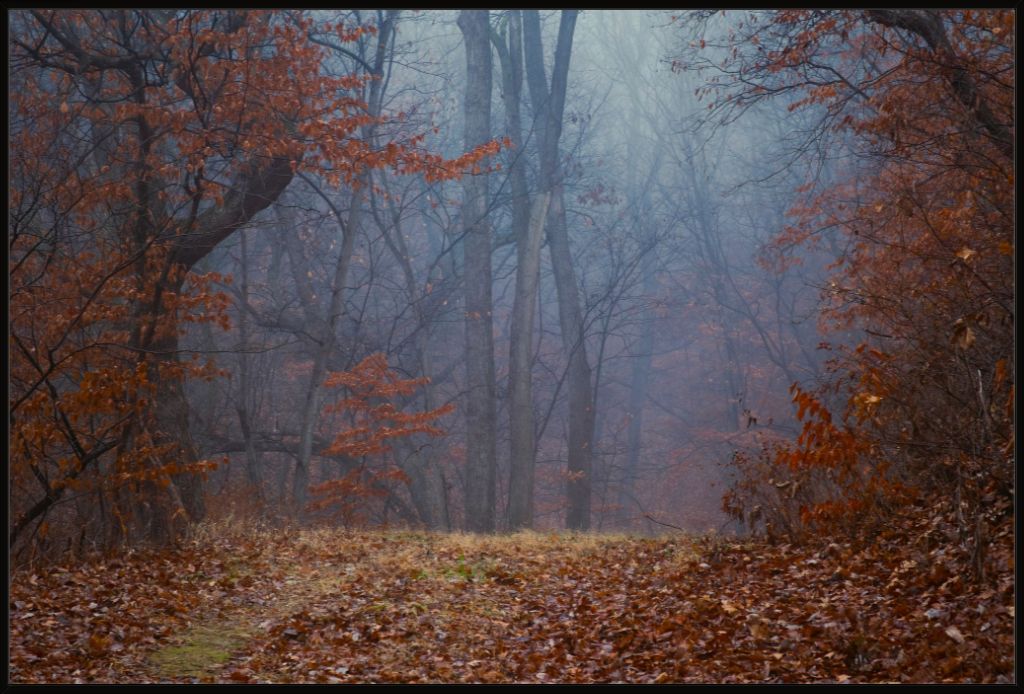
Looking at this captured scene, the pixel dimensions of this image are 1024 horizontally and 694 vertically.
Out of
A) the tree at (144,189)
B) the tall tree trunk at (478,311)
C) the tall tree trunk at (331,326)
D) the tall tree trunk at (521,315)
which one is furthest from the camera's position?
the tall tree trunk at (478,311)

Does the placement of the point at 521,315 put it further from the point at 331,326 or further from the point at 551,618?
the point at 551,618

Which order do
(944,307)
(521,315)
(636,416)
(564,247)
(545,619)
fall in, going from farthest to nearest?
(636,416)
(564,247)
(521,315)
(944,307)
(545,619)

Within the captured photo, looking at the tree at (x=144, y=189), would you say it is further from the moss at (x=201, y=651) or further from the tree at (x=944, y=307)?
the tree at (x=944, y=307)

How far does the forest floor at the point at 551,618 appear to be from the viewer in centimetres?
541

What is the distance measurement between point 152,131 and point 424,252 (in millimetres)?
18397

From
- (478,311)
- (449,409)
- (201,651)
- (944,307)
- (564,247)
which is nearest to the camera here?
(201,651)

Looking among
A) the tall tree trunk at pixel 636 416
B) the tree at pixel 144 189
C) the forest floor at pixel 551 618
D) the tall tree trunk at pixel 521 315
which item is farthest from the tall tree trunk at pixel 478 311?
the forest floor at pixel 551 618

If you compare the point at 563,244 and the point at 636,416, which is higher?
the point at 563,244

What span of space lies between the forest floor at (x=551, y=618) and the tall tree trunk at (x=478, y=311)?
947 cm

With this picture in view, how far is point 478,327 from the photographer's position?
64.6 ft

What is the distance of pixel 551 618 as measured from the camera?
734cm

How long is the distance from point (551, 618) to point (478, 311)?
12.6 metres

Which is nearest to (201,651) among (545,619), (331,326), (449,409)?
(545,619)
